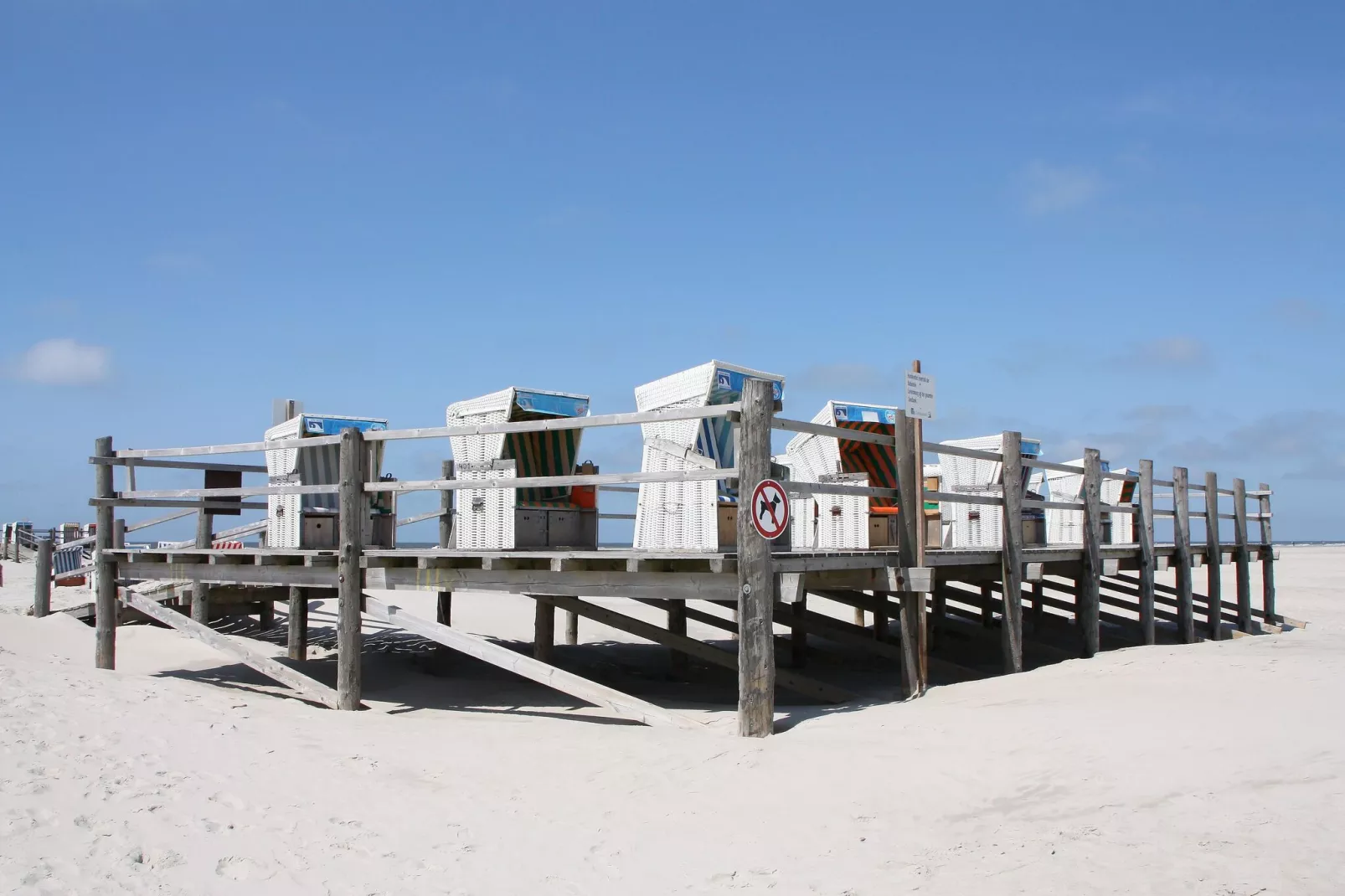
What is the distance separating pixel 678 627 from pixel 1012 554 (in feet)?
13.2

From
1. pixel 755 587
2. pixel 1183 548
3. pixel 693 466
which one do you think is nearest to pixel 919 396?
pixel 693 466

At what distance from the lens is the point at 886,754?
653cm

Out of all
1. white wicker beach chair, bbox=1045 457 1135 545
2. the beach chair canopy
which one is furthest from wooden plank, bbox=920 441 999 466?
white wicker beach chair, bbox=1045 457 1135 545

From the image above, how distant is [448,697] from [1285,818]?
26.3ft

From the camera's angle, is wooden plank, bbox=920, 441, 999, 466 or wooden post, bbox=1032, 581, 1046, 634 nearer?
wooden plank, bbox=920, 441, 999, 466

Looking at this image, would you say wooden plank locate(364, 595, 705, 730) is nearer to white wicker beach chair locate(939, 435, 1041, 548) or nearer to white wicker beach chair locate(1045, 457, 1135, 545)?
white wicker beach chair locate(939, 435, 1041, 548)

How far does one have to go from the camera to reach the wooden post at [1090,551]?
12.1 m

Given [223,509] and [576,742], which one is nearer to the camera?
[576,742]

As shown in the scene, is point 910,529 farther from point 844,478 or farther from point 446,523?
point 446,523

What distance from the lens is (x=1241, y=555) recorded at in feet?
56.6

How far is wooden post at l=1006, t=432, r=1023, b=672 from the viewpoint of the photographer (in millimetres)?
10531

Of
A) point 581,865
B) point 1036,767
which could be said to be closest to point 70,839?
point 581,865

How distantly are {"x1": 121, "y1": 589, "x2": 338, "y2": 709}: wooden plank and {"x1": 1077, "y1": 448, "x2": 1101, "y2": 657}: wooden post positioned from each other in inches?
323

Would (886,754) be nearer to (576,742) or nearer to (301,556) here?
(576,742)
